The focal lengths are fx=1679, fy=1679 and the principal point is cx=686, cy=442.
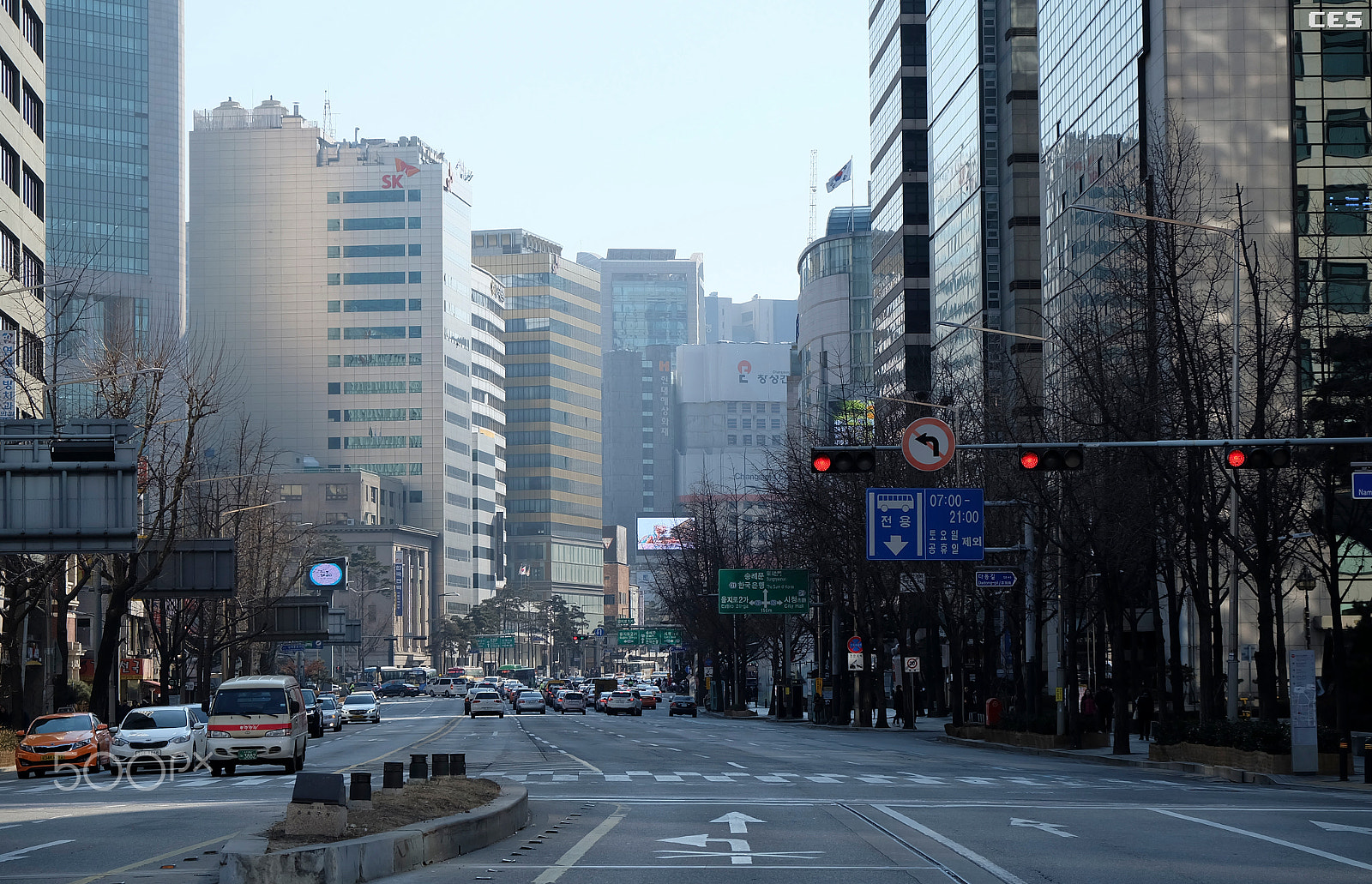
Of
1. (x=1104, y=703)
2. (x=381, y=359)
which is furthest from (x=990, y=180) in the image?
(x=381, y=359)

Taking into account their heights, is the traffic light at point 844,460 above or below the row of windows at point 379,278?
below

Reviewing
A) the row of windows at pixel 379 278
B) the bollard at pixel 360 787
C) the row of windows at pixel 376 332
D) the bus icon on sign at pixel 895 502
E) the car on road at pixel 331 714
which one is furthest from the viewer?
the row of windows at pixel 376 332

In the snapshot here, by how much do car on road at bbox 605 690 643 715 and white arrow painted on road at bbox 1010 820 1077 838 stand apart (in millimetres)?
76978

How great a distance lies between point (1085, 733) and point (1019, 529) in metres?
8.37

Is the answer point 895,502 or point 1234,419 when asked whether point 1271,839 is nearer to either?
point 1234,419

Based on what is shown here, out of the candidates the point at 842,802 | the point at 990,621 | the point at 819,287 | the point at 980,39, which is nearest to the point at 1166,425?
the point at 842,802

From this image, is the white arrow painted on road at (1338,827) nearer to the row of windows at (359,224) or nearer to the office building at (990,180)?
the office building at (990,180)

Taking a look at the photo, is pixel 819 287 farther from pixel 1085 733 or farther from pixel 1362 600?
pixel 1085 733

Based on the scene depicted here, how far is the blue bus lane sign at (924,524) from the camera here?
45.4m

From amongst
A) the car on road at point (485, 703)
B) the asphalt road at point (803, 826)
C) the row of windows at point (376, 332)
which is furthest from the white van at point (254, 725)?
the row of windows at point (376, 332)

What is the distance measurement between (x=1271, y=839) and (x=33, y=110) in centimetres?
6476

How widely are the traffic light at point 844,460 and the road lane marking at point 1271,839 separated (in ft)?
21.8

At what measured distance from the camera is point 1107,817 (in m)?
21.1

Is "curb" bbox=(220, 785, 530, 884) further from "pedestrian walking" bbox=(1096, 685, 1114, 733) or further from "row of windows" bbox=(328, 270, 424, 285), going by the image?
"row of windows" bbox=(328, 270, 424, 285)
